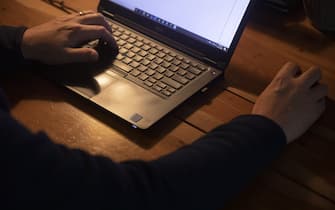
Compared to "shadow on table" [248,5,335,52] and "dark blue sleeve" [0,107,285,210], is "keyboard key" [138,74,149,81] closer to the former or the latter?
"dark blue sleeve" [0,107,285,210]

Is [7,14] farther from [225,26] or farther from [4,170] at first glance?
[4,170]

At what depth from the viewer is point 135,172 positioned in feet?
2.19

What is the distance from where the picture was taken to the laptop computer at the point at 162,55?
88 centimetres

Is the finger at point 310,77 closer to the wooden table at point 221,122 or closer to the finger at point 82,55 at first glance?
the wooden table at point 221,122

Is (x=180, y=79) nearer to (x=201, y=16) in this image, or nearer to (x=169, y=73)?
(x=169, y=73)

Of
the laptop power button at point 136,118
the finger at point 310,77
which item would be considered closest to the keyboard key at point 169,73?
the laptop power button at point 136,118

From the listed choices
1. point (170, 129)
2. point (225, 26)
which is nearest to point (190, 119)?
point (170, 129)

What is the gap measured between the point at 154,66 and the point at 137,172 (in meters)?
0.33

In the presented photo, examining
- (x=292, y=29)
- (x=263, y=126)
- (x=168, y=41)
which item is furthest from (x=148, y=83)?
(x=292, y=29)

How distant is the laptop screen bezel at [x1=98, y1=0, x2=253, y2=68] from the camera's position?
0.93 meters

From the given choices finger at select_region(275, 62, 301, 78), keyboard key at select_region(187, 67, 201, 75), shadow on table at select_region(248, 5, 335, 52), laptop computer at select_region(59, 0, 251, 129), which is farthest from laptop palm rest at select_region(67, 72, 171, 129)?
shadow on table at select_region(248, 5, 335, 52)

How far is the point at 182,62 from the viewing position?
3.17 feet

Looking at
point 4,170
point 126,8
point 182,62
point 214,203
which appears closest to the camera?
point 4,170

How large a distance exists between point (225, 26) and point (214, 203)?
1.25ft
